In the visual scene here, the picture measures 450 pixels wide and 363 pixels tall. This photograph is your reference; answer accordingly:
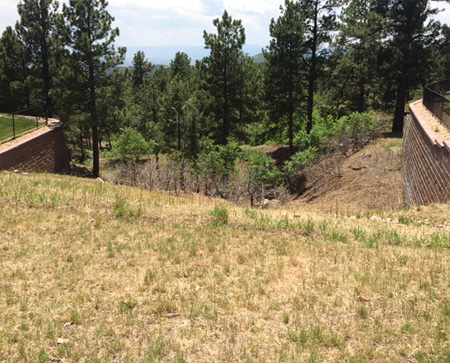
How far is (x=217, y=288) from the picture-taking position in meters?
6.21

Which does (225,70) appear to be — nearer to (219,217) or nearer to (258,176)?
(258,176)

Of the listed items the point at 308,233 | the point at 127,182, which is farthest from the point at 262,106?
the point at 308,233

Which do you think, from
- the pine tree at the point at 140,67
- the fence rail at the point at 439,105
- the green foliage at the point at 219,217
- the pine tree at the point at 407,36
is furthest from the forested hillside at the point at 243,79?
the pine tree at the point at 140,67

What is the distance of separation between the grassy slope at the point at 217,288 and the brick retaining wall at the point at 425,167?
1456 mm

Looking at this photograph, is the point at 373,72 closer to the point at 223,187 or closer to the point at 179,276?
the point at 223,187

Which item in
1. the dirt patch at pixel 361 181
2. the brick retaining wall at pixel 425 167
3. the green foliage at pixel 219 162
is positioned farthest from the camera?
the green foliage at pixel 219 162

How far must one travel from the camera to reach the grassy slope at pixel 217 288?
467 cm

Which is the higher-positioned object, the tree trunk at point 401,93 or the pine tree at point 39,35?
the pine tree at point 39,35

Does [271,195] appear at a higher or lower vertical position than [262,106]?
lower

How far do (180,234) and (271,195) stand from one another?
1266 centimetres

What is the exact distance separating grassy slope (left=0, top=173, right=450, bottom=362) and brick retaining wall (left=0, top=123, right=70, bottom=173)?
9.83 meters

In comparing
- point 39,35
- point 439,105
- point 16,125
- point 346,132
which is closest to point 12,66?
point 39,35

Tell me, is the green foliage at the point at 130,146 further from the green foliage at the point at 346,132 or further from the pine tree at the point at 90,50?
the green foliage at the point at 346,132

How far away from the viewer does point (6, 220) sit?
29.3 ft
